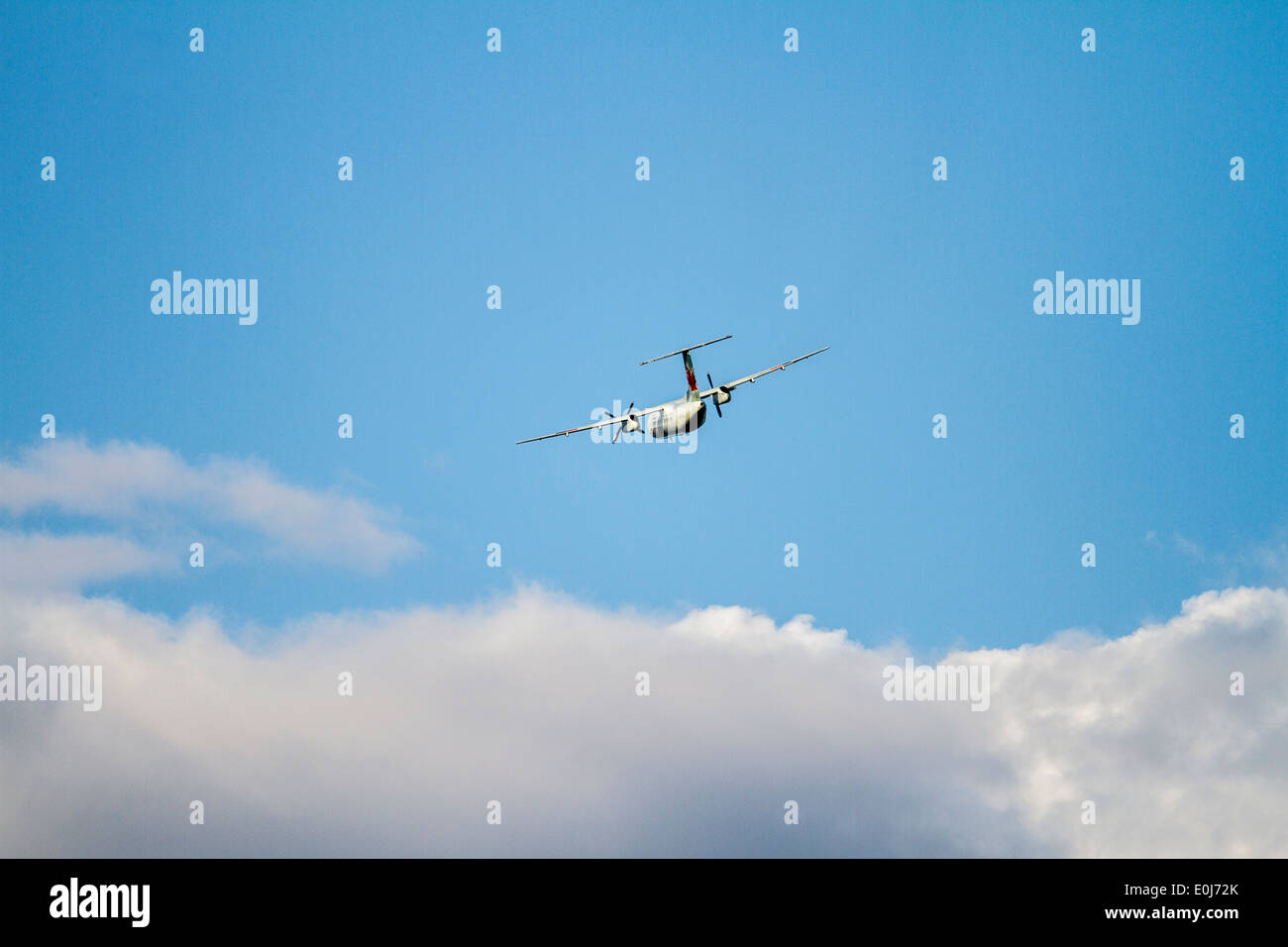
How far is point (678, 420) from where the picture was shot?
146375 millimetres

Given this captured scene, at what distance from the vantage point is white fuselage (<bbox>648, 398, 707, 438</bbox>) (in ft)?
479

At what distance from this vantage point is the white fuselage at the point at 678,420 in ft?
479
